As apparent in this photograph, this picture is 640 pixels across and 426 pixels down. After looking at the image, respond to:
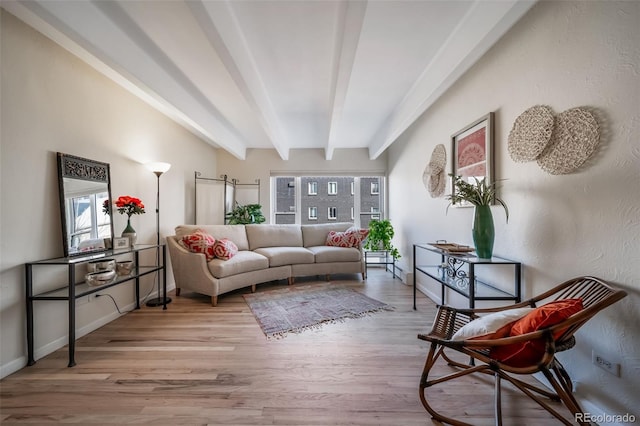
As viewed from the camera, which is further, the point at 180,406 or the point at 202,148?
the point at 202,148

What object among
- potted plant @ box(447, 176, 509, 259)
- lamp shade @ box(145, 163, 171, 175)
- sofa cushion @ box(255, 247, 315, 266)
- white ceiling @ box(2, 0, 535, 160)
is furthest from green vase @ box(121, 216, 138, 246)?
potted plant @ box(447, 176, 509, 259)

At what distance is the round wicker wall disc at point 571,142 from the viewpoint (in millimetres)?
1345

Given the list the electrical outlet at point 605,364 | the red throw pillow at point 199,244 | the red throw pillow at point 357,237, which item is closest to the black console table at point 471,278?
the electrical outlet at point 605,364

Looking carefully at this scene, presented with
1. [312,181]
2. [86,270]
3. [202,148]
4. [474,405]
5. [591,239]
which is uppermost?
[202,148]

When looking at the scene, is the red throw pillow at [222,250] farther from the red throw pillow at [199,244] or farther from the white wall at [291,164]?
the white wall at [291,164]

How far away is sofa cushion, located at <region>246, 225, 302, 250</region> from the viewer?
14.1 ft

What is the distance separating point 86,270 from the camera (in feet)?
7.54

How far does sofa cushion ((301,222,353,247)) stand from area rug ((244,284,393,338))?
3.54ft

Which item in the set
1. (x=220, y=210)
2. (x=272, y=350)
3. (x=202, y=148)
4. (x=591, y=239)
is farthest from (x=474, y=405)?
(x=202, y=148)

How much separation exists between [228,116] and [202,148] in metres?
1.32

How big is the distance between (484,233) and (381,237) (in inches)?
102

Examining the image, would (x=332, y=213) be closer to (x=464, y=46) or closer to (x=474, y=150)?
(x=474, y=150)

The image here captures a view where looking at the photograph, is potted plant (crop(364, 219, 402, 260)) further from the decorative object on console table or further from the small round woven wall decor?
the decorative object on console table

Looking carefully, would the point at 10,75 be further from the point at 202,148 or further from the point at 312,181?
the point at 312,181
